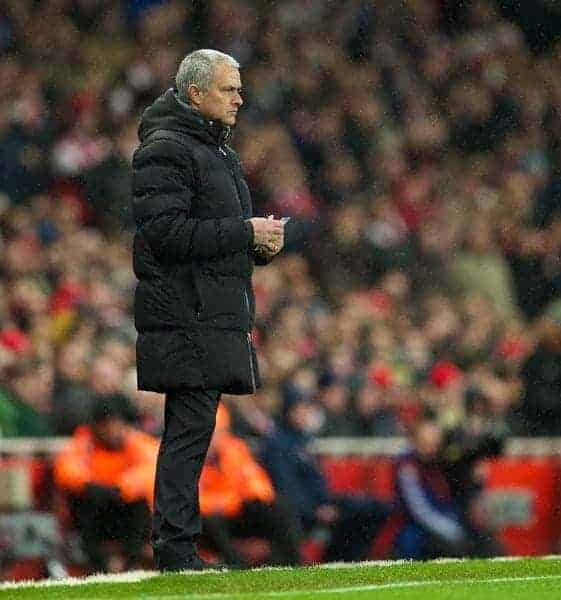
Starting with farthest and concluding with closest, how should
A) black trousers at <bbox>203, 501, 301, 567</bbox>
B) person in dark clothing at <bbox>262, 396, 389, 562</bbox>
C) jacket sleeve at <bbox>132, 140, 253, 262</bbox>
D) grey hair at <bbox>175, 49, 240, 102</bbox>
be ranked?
person in dark clothing at <bbox>262, 396, 389, 562</bbox> → black trousers at <bbox>203, 501, 301, 567</bbox> → grey hair at <bbox>175, 49, 240, 102</bbox> → jacket sleeve at <bbox>132, 140, 253, 262</bbox>

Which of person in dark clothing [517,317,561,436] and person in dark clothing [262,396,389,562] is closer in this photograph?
person in dark clothing [262,396,389,562]

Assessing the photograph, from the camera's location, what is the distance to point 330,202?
17.0m

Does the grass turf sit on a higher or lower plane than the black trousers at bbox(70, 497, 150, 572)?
higher

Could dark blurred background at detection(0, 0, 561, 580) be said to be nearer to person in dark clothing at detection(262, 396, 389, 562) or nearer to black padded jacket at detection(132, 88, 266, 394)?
person in dark clothing at detection(262, 396, 389, 562)

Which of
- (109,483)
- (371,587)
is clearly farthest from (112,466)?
(371,587)

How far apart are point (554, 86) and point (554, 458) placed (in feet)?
23.4

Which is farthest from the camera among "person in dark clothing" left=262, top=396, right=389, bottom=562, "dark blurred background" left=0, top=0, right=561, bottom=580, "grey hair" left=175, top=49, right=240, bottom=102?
"dark blurred background" left=0, top=0, right=561, bottom=580

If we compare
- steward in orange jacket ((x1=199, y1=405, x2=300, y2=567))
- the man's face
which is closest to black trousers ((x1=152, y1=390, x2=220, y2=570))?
the man's face

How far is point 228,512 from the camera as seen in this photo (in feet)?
37.1

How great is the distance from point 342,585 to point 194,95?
1744 millimetres

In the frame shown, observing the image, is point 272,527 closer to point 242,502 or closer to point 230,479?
point 242,502

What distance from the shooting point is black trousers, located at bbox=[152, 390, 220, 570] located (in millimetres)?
7242

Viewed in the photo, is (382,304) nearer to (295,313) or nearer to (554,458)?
(295,313)

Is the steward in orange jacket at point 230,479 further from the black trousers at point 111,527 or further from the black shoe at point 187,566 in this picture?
the black shoe at point 187,566
